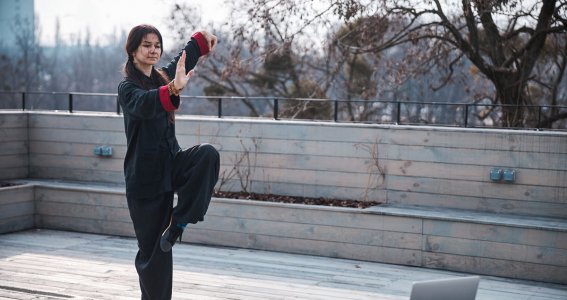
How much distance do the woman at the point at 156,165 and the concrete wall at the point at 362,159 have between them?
318 centimetres

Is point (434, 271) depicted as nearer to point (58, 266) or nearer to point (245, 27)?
point (58, 266)

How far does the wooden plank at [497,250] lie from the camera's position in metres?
5.42

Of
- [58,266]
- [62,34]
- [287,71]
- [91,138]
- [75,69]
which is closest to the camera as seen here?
[58,266]

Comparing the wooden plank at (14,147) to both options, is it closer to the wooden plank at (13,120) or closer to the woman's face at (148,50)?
the wooden plank at (13,120)

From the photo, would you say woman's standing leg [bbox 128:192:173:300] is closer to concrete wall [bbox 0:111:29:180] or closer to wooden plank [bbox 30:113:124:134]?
wooden plank [bbox 30:113:124:134]

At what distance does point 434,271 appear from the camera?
5.74 meters

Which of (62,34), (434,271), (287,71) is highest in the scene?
(62,34)

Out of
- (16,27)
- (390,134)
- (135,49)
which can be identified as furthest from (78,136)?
(16,27)

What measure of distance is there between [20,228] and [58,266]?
1.59 m

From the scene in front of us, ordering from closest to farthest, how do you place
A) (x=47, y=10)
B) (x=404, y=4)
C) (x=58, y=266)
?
(x=58, y=266) < (x=404, y=4) < (x=47, y=10)

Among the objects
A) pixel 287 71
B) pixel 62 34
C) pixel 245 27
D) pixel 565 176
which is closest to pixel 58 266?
pixel 565 176

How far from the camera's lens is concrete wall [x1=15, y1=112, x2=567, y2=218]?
5.98m

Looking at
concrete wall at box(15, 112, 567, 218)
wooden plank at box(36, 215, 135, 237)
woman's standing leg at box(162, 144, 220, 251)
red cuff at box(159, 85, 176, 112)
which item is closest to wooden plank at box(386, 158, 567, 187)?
concrete wall at box(15, 112, 567, 218)

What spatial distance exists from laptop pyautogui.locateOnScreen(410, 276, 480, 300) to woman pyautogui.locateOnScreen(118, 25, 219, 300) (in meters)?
1.20
